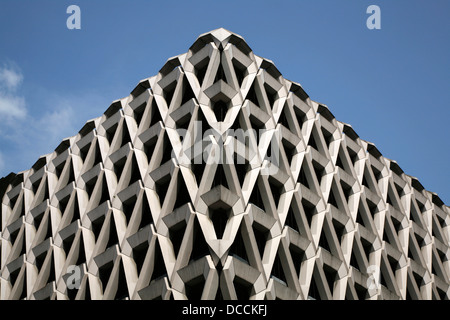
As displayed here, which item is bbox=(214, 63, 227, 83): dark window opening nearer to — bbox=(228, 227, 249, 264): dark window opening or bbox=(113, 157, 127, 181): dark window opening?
bbox=(113, 157, 127, 181): dark window opening

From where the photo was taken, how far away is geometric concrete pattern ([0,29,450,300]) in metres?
44.8

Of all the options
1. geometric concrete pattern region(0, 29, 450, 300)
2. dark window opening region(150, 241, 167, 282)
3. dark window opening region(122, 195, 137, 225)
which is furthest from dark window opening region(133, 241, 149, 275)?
dark window opening region(122, 195, 137, 225)

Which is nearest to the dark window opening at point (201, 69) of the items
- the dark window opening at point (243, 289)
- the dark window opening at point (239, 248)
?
the dark window opening at point (239, 248)

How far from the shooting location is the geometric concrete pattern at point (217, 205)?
44.8 meters

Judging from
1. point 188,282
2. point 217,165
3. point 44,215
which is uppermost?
point 44,215

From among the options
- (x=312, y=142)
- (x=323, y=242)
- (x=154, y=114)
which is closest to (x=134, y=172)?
(x=154, y=114)

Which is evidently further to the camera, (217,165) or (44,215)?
(44,215)

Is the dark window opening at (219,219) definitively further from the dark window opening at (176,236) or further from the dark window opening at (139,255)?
the dark window opening at (139,255)

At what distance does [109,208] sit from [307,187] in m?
17.0

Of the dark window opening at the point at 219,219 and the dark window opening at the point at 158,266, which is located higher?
the dark window opening at the point at 219,219

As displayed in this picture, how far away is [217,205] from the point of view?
4422 cm
